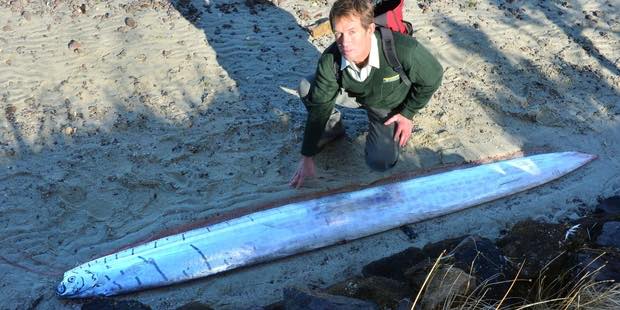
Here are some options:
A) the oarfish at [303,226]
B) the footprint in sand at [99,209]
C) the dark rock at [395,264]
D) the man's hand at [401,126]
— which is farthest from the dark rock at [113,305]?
the man's hand at [401,126]

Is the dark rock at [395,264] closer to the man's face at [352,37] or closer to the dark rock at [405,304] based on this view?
the dark rock at [405,304]

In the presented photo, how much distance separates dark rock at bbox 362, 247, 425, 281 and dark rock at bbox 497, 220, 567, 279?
567 mm

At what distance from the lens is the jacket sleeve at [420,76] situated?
3996mm

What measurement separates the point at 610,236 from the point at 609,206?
74 centimetres

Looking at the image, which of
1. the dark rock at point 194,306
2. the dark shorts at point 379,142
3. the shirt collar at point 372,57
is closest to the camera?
the dark rock at point 194,306

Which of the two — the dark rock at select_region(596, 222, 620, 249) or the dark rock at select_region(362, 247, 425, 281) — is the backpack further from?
the dark rock at select_region(596, 222, 620, 249)

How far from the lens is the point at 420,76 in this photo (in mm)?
4086

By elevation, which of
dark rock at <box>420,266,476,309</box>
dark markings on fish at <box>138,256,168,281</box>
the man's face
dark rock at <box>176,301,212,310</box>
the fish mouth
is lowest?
the fish mouth

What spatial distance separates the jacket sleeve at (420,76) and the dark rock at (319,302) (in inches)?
67.4

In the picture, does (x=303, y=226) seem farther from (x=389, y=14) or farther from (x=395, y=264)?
(x=389, y=14)

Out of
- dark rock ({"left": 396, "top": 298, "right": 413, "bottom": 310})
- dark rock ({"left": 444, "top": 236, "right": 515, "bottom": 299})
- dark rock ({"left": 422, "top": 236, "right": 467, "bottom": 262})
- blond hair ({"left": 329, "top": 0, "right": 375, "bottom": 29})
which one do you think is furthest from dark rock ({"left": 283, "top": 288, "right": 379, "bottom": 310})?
blond hair ({"left": 329, "top": 0, "right": 375, "bottom": 29})

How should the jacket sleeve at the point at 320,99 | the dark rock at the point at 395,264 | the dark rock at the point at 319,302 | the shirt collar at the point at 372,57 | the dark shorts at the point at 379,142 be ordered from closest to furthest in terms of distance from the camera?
the dark rock at the point at 319,302 → the dark rock at the point at 395,264 → the shirt collar at the point at 372,57 → the jacket sleeve at the point at 320,99 → the dark shorts at the point at 379,142

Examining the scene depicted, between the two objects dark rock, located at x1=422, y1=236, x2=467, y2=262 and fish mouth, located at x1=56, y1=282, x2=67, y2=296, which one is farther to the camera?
dark rock, located at x1=422, y1=236, x2=467, y2=262

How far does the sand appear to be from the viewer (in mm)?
4188
